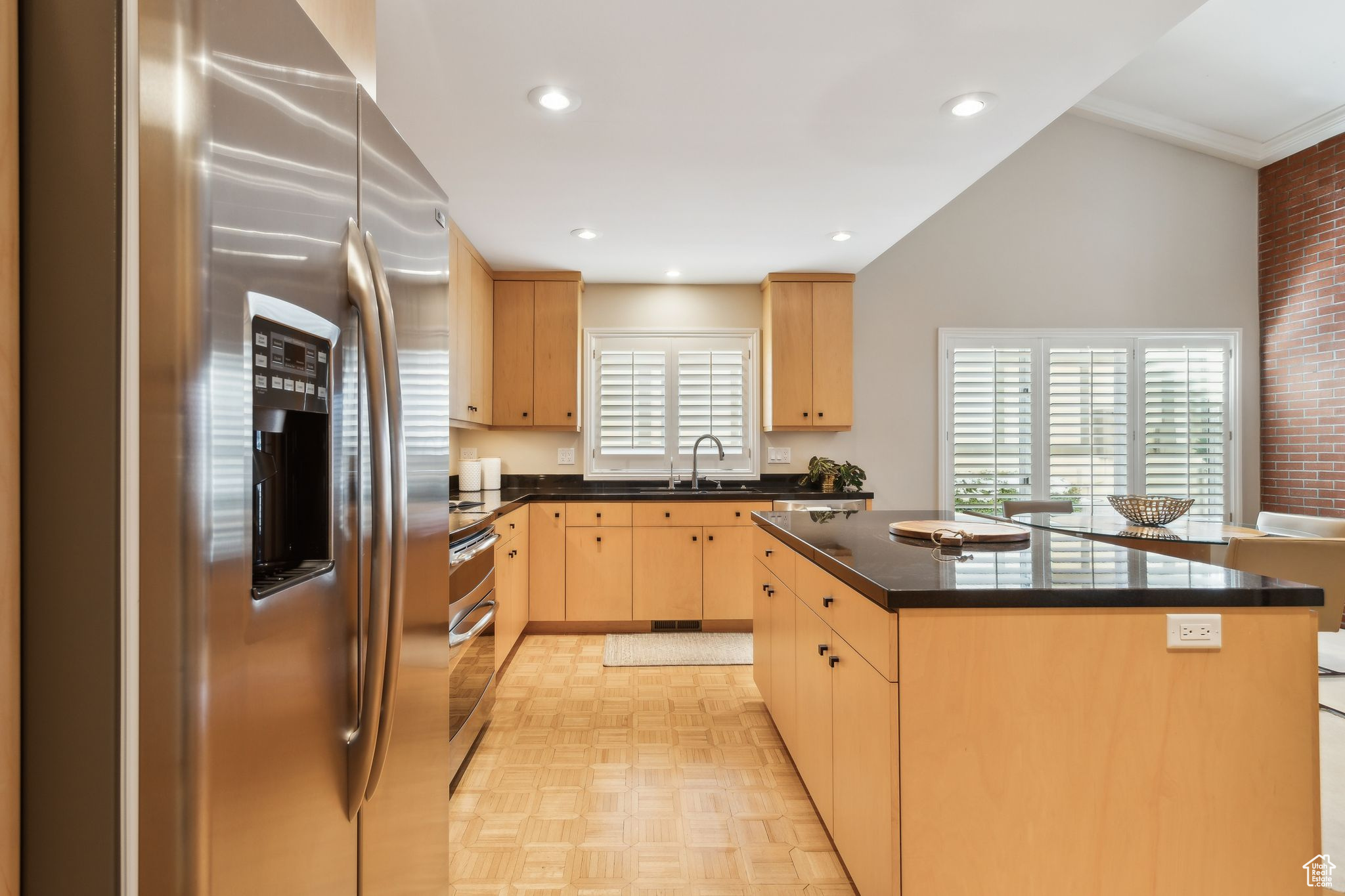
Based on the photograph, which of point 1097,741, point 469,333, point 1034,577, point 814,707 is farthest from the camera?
point 469,333

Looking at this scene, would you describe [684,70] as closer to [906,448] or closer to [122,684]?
[122,684]

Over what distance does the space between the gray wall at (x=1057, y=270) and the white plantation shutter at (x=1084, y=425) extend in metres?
0.33

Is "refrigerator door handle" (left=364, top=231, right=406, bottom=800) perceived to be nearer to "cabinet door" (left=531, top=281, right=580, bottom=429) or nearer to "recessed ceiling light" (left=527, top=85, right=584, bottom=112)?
"recessed ceiling light" (left=527, top=85, right=584, bottom=112)

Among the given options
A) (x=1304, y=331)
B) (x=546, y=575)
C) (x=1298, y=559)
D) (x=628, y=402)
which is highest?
(x=1304, y=331)

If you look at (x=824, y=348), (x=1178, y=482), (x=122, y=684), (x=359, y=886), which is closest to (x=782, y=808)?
(x=359, y=886)

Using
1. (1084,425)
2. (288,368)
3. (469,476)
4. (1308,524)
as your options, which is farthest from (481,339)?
(1308,524)

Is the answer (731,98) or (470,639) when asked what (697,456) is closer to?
(470,639)

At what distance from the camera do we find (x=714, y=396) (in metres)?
5.13

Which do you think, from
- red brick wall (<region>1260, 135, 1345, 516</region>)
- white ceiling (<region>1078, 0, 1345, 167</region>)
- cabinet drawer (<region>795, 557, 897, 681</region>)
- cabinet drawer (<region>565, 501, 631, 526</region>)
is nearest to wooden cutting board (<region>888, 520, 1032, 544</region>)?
cabinet drawer (<region>795, 557, 897, 681</region>)

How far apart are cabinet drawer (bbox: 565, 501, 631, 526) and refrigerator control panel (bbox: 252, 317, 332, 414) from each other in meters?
3.62

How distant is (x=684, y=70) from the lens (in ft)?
7.40

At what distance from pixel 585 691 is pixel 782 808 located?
1.39 meters

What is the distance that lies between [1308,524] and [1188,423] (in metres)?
2.03

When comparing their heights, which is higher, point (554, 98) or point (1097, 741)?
point (554, 98)
